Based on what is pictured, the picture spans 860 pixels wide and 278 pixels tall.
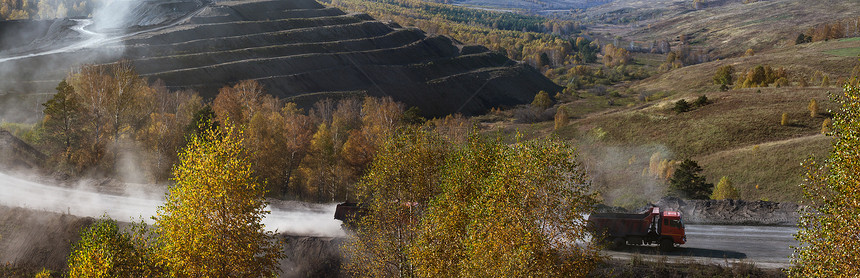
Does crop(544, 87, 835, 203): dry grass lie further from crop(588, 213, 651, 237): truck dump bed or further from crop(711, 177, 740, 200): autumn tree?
crop(588, 213, 651, 237): truck dump bed

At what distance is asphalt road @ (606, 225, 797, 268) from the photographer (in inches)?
1423

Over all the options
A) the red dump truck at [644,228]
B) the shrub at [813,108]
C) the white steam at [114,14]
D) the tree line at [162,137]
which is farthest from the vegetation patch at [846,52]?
the white steam at [114,14]

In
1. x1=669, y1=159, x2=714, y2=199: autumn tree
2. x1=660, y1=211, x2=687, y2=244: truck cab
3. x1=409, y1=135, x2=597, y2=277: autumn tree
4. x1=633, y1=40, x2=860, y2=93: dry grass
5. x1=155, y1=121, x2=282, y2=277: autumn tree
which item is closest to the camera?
x1=409, y1=135, x2=597, y2=277: autumn tree

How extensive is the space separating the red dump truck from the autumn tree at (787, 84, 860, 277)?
19.2 metres

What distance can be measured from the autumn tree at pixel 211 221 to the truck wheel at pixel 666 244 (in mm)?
25866

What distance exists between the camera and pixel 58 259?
1607 inches

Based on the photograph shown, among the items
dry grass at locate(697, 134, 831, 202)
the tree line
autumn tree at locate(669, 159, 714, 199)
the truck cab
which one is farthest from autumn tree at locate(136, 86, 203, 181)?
Answer: dry grass at locate(697, 134, 831, 202)

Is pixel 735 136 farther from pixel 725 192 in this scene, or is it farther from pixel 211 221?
pixel 211 221

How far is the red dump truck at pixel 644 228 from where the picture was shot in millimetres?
37000

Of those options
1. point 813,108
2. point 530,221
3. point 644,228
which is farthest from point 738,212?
point 813,108

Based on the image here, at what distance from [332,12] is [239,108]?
10795cm

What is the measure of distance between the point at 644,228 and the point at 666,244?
1700 mm

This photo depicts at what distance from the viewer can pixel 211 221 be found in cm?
2467

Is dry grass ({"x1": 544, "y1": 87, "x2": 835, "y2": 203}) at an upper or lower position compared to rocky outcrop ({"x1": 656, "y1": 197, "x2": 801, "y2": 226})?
lower
